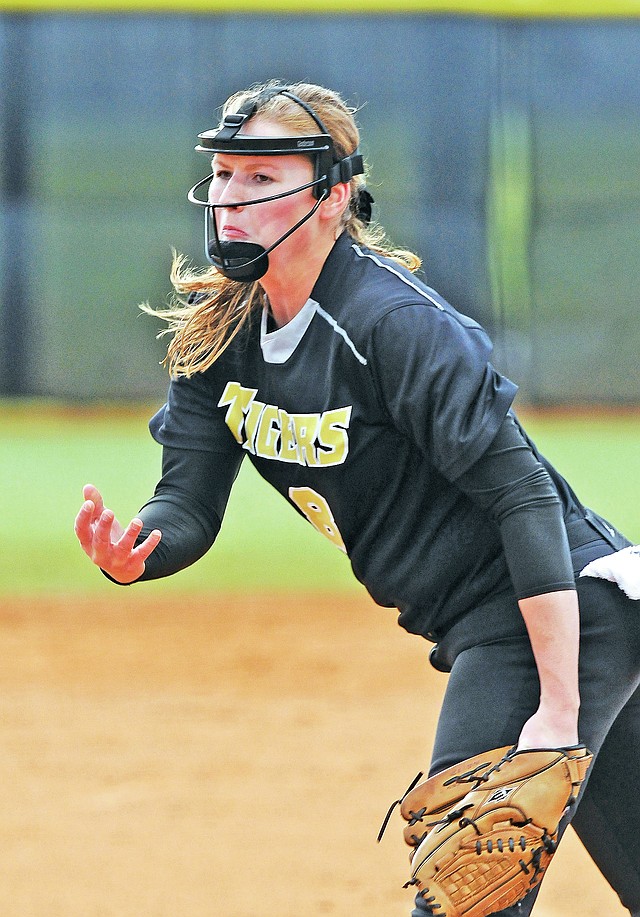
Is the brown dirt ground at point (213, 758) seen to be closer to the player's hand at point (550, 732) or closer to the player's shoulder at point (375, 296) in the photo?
the player's hand at point (550, 732)

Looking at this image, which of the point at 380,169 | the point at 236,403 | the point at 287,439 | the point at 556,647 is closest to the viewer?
the point at 556,647

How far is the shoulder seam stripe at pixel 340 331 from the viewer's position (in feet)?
6.87

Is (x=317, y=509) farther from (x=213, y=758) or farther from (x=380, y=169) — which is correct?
(x=380, y=169)

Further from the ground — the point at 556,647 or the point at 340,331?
A: the point at 340,331

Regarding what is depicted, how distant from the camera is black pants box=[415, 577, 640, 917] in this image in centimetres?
211

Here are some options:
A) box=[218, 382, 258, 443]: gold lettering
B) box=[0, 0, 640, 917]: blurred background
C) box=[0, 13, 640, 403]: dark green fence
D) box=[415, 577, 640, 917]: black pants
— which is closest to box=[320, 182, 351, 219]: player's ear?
box=[218, 382, 258, 443]: gold lettering

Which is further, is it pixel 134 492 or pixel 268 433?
pixel 134 492

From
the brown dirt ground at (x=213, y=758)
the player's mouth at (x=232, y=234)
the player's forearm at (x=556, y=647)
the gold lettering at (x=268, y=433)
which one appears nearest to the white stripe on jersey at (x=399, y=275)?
the player's mouth at (x=232, y=234)

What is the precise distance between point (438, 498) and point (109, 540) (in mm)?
585

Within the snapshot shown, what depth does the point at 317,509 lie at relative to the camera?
230 cm

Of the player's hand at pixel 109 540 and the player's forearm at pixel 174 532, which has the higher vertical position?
the player's hand at pixel 109 540

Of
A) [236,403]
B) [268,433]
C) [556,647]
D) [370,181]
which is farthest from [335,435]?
[370,181]

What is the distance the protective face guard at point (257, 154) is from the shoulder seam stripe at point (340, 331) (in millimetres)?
138

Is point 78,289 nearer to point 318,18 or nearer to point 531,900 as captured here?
point 318,18
